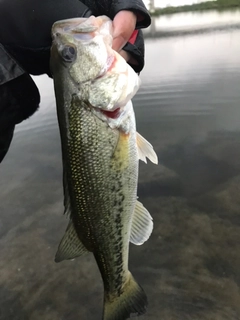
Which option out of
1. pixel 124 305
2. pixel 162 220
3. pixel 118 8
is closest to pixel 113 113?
pixel 118 8

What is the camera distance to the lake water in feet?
7.64

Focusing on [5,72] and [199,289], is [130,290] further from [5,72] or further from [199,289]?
[199,289]

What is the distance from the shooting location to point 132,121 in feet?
3.65

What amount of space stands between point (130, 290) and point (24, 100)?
0.97 metres

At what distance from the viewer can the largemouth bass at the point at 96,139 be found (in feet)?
3.46

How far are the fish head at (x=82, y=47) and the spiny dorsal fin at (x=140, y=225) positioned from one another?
56 centimetres

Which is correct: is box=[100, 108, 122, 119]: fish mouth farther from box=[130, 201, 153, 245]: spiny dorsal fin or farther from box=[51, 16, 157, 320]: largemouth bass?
box=[130, 201, 153, 245]: spiny dorsal fin

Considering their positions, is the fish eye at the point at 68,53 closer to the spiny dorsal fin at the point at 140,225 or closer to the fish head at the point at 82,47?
the fish head at the point at 82,47

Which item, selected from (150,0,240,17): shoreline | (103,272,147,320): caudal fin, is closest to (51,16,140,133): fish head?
(103,272,147,320): caudal fin

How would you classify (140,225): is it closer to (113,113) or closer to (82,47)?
(113,113)

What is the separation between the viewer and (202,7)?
27.0m

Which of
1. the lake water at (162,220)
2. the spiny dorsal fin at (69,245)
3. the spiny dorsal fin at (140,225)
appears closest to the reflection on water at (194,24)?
the lake water at (162,220)

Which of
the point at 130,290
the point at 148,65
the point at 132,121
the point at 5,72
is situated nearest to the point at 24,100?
the point at 5,72

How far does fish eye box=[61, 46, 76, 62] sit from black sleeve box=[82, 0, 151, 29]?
27 centimetres
